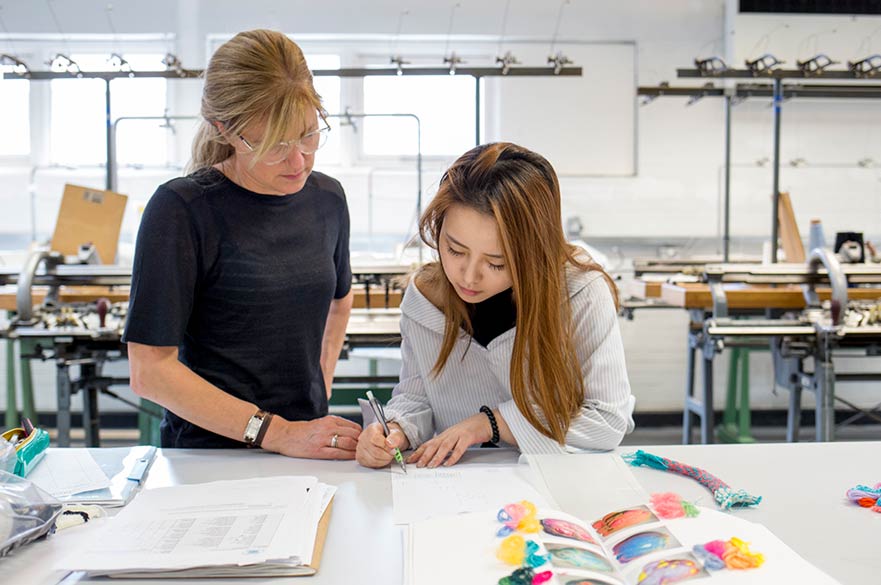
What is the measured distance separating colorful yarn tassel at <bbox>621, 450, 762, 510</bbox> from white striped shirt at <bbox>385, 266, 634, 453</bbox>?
0.05m

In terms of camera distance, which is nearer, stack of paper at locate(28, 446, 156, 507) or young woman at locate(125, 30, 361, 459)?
stack of paper at locate(28, 446, 156, 507)

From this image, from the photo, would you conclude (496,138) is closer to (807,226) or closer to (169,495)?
(807,226)

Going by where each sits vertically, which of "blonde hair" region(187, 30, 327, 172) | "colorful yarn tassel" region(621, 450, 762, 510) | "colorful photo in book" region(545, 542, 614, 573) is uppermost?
"blonde hair" region(187, 30, 327, 172)

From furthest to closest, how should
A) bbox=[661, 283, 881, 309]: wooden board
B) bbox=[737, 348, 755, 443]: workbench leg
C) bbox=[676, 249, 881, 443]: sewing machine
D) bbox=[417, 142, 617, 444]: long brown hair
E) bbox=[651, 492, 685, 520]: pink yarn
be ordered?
bbox=[737, 348, 755, 443]: workbench leg → bbox=[661, 283, 881, 309]: wooden board → bbox=[676, 249, 881, 443]: sewing machine → bbox=[417, 142, 617, 444]: long brown hair → bbox=[651, 492, 685, 520]: pink yarn

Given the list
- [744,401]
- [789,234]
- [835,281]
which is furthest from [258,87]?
[744,401]

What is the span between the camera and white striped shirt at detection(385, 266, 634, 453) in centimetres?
119

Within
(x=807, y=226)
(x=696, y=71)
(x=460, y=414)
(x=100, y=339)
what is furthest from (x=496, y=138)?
(x=460, y=414)

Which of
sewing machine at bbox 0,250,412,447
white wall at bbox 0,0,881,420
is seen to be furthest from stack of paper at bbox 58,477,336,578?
white wall at bbox 0,0,881,420

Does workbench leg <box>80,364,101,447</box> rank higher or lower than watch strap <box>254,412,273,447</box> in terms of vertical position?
lower

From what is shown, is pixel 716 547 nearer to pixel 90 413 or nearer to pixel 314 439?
pixel 314 439

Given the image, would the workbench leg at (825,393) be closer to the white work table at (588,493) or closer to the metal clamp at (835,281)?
the metal clamp at (835,281)

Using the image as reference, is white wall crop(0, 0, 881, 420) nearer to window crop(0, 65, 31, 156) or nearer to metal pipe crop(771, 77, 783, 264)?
window crop(0, 65, 31, 156)

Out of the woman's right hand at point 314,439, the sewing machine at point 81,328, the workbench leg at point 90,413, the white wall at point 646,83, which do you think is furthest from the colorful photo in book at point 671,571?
the white wall at point 646,83

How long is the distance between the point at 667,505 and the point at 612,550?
144mm
